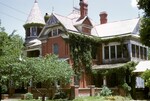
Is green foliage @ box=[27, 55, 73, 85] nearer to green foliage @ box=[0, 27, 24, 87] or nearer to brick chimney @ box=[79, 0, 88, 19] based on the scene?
green foliage @ box=[0, 27, 24, 87]

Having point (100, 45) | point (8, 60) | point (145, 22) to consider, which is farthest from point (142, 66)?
point (145, 22)

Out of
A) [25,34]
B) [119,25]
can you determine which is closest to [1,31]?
[119,25]

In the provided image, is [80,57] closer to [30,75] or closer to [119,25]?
[119,25]

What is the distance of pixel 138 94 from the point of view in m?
38.0

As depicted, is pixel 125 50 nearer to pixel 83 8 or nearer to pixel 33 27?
pixel 83 8

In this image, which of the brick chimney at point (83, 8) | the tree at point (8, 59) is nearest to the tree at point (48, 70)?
the tree at point (8, 59)

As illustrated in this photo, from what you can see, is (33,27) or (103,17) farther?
(33,27)

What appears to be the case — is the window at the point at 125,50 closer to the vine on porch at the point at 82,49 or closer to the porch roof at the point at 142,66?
the vine on porch at the point at 82,49

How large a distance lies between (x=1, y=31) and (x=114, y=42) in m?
20.6

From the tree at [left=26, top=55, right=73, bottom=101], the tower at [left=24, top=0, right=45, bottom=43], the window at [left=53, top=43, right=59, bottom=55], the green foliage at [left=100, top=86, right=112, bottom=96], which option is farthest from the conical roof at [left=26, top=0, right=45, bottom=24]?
the tree at [left=26, top=55, right=73, bottom=101]

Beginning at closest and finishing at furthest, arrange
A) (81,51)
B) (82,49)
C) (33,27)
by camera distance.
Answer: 1. (81,51)
2. (82,49)
3. (33,27)

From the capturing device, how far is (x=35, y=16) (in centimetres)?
5119

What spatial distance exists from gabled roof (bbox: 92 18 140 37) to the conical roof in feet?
33.2

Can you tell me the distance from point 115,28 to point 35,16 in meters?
14.6
